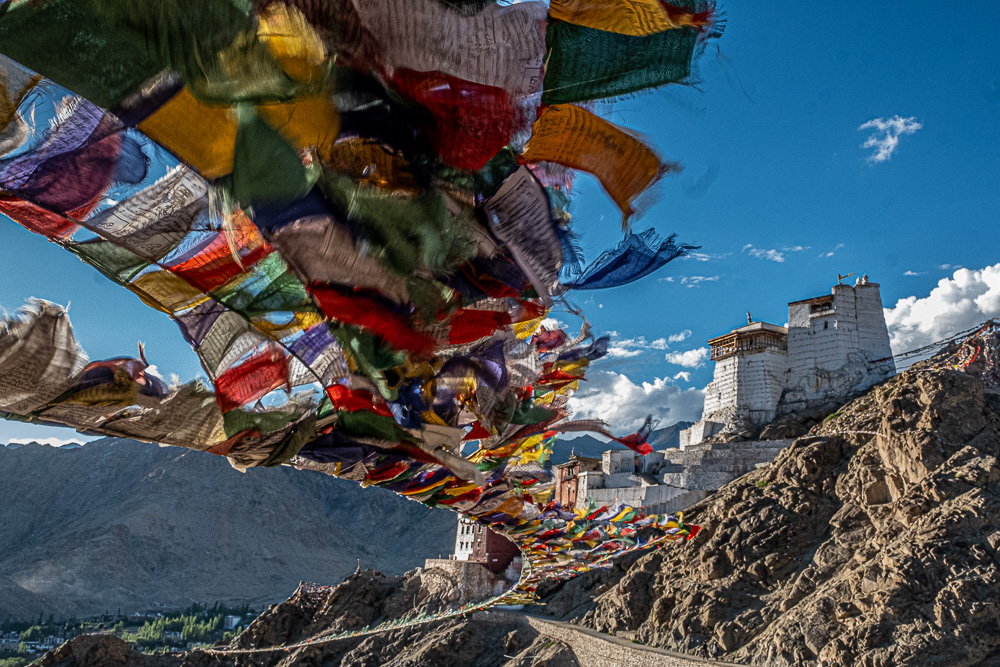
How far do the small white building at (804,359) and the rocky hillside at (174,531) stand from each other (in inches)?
2989

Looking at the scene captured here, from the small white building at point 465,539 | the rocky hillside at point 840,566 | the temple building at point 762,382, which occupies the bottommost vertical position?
the rocky hillside at point 840,566

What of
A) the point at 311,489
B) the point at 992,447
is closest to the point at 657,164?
the point at 992,447

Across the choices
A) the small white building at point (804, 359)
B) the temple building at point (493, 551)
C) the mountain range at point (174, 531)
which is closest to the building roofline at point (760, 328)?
the small white building at point (804, 359)

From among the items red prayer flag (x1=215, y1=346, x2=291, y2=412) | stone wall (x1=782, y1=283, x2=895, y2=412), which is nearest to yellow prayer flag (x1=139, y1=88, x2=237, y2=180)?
red prayer flag (x1=215, y1=346, x2=291, y2=412)

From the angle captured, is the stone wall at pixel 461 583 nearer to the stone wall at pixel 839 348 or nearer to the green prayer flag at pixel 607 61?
the stone wall at pixel 839 348

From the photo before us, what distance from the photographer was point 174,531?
109875mm

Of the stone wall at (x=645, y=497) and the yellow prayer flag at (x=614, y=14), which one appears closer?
the yellow prayer flag at (x=614, y=14)

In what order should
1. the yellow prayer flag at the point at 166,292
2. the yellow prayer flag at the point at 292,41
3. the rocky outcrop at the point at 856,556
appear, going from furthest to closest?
the rocky outcrop at the point at 856,556
the yellow prayer flag at the point at 166,292
the yellow prayer flag at the point at 292,41

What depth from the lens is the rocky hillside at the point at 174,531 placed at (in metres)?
95.6

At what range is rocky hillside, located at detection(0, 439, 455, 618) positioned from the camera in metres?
95.6

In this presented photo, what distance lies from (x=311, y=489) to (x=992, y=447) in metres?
130

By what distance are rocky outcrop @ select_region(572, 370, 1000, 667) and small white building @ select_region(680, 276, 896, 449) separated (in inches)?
537

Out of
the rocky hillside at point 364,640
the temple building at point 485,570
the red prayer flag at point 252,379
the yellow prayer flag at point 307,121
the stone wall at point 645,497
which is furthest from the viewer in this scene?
the temple building at point 485,570

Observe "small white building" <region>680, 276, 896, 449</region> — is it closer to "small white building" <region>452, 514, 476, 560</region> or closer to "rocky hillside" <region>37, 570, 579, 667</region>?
"small white building" <region>452, 514, 476, 560</region>
